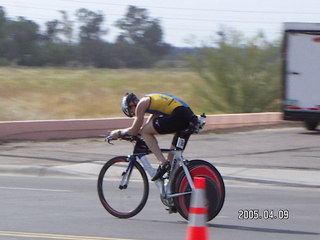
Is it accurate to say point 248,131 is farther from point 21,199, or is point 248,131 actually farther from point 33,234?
point 33,234

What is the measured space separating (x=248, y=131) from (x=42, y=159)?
836 cm

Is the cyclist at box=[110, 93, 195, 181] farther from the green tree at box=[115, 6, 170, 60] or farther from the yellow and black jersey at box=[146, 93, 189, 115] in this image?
the green tree at box=[115, 6, 170, 60]

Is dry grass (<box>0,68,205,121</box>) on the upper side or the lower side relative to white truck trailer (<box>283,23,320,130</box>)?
upper

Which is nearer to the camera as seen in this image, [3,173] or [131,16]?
[3,173]

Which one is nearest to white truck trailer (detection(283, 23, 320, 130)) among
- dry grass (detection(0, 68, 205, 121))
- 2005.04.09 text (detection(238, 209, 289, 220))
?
dry grass (detection(0, 68, 205, 121))

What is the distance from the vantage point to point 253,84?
26.8m

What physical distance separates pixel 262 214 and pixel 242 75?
18.5 meters

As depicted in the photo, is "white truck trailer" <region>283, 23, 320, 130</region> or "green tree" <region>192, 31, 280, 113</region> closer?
"white truck trailer" <region>283, 23, 320, 130</region>

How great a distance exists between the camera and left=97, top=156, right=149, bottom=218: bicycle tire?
8475 mm

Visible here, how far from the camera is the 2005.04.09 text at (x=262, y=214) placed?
8.73m

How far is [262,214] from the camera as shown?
8.94 meters

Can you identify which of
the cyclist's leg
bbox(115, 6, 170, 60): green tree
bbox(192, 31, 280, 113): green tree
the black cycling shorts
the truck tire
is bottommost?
the cyclist's leg

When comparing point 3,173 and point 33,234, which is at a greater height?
point 3,173

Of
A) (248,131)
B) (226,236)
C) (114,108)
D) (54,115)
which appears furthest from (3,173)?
(114,108)
